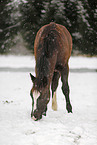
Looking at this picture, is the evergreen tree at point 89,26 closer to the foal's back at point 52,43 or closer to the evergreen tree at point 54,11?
the evergreen tree at point 54,11

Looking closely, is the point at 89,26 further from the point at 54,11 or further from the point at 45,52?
the point at 45,52

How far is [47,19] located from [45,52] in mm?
6158

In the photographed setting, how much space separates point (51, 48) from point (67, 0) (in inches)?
242

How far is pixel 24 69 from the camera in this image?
15.2m

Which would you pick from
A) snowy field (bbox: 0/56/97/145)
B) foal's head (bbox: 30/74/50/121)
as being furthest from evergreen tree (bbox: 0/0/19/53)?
foal's head (bbox: 30/74/50/121)

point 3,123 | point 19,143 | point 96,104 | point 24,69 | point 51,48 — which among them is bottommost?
point 24,69

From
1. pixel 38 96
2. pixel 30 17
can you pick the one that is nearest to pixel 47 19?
pixel 30 17

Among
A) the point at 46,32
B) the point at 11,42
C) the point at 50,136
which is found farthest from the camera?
the point at 11,42

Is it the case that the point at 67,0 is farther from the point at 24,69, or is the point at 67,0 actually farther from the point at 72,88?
the point at 24,69

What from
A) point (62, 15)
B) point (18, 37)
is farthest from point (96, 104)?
point (18, 37)

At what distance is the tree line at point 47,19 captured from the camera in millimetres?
10229

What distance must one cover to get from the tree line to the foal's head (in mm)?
6447

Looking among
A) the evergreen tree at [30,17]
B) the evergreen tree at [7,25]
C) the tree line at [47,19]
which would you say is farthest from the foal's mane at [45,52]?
the evergreen tree at [7,25]

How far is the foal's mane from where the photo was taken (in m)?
4.33
